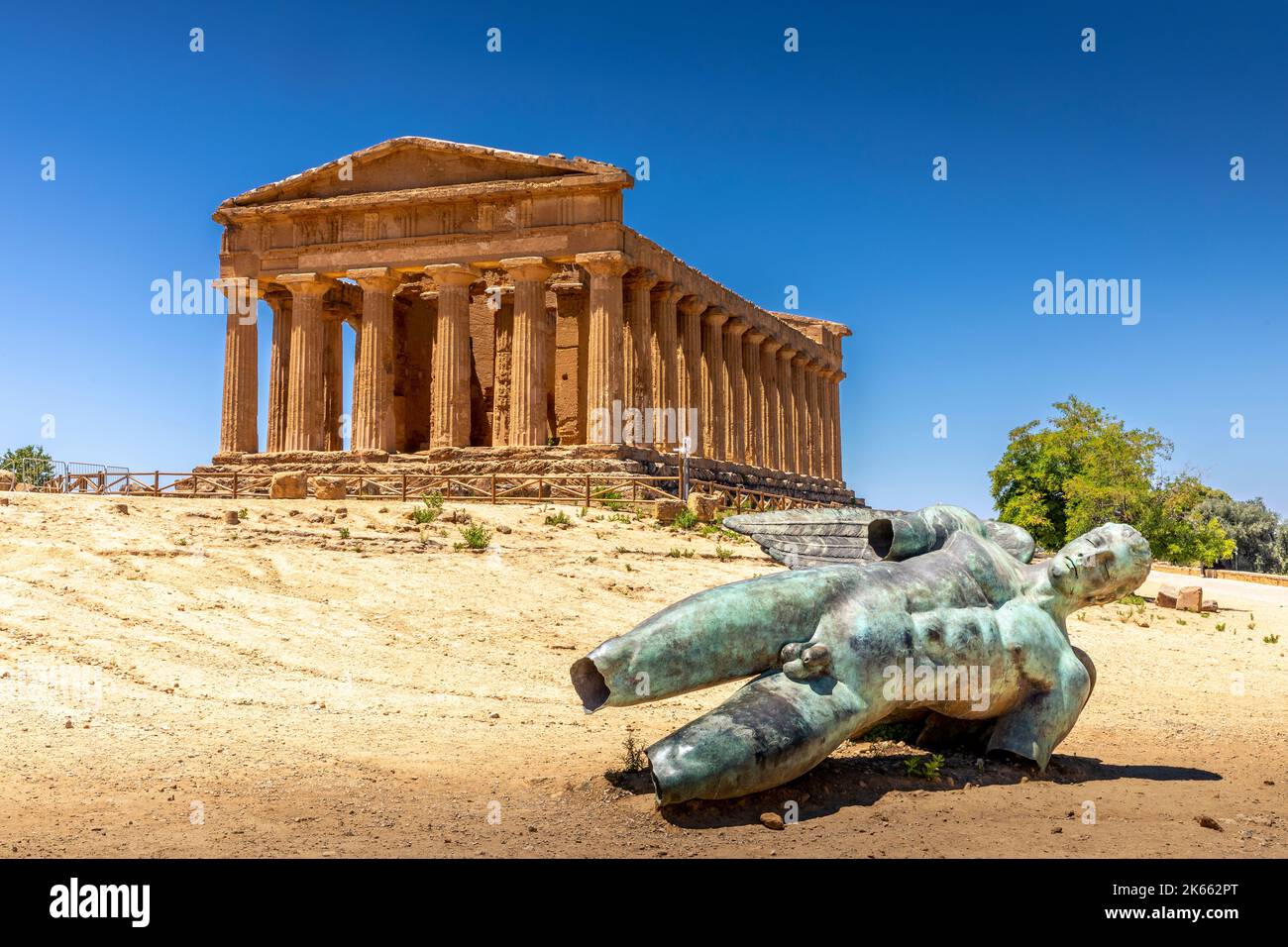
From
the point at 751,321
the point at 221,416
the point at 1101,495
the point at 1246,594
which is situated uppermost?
the point at 751,321

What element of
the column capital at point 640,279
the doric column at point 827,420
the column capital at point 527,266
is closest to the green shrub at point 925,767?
the column capital at point 527,266

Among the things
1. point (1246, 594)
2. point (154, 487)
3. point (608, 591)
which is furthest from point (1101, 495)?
point (154, 487)

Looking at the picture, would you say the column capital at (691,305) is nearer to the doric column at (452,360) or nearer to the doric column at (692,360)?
the doric column at (692,360)

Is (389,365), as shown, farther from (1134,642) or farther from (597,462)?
(1134,642)

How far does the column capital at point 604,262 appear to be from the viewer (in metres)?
33.6

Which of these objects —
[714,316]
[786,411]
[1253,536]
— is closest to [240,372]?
[714,316]

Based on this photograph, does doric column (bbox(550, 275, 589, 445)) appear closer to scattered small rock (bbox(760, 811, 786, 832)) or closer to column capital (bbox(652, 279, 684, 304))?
column capital (bbox(652, 279, 684, 304))

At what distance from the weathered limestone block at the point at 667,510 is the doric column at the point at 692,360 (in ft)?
50.1

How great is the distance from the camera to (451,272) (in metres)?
35.3

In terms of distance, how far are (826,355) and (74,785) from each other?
52.5 m

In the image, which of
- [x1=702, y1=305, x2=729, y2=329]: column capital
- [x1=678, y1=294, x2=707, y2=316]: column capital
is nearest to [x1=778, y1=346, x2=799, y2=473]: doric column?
[x1=702, y1=305, x2=729, y2=329]: column capital

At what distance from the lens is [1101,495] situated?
30656 mm

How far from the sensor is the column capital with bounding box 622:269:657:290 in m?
36.5

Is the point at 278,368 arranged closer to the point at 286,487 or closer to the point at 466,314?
the point at 466,314
